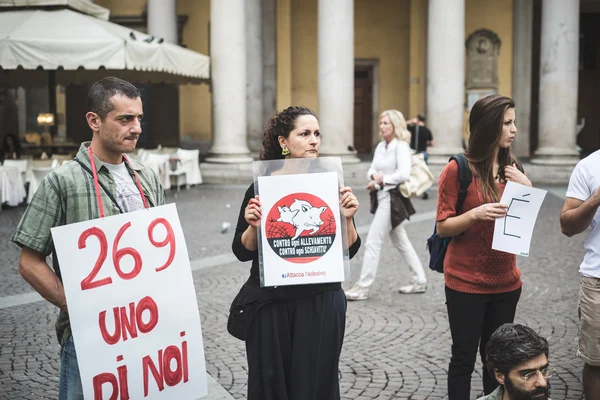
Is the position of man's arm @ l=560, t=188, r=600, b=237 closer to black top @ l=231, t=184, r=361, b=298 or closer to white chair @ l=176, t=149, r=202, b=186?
black top @ l=231, t=184, r=361, b=298

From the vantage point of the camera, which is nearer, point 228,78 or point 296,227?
point 296,227

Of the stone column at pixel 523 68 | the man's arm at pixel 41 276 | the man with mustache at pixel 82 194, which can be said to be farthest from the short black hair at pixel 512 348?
the stone column at pixel 523 68

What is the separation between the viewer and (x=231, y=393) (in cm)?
486

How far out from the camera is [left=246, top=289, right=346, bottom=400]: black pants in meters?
3.14

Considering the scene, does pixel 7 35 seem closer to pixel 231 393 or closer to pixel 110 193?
pixel 231 393

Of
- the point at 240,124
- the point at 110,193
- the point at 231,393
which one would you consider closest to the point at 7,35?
the point at 240,124

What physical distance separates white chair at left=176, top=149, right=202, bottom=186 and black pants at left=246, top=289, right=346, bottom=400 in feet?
44.7

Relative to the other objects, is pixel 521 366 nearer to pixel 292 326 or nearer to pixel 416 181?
pixel 292 326

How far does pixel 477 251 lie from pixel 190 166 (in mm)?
13584

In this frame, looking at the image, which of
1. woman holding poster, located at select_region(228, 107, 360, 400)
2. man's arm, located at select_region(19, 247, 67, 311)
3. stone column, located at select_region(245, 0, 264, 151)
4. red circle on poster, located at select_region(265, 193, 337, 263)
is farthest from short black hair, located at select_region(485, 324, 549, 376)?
stone column, located at select_region(245, 0, 264, 151)

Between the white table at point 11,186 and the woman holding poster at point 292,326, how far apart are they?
35.0ft

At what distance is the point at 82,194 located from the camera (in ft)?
9.31

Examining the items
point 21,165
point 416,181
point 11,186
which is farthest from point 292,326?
point 21,165

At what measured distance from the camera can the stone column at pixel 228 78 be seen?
17.2m
